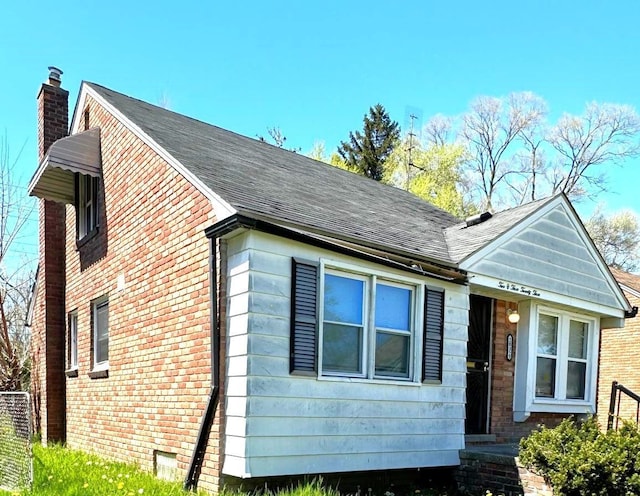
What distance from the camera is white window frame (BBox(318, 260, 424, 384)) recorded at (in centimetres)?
632

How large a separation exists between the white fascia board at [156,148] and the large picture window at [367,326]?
1.40m

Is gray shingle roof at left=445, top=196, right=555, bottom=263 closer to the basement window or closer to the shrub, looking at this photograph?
the shrub

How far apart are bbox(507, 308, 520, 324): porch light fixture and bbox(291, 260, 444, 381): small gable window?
2072 millimetres

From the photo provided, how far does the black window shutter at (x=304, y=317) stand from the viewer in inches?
237

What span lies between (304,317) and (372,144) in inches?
1234

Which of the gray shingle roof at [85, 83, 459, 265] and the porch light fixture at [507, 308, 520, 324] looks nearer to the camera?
the gray shingle roof at [85, 83, 459, 265]

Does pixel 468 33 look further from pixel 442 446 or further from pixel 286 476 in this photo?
pixel 286 476

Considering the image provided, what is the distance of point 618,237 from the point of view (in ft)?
106

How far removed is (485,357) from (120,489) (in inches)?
227

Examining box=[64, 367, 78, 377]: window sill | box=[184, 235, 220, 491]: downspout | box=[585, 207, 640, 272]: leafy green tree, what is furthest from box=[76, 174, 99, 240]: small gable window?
box=[585, 207, 640, 272]: leafy green tree

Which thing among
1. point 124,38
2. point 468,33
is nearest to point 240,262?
point 124,38

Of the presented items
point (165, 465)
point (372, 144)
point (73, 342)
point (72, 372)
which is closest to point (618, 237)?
point (372, 144)

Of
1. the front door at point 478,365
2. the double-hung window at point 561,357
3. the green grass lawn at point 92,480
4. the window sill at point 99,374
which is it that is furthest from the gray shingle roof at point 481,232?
the window sill at point 99,374

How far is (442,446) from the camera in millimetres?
7473
